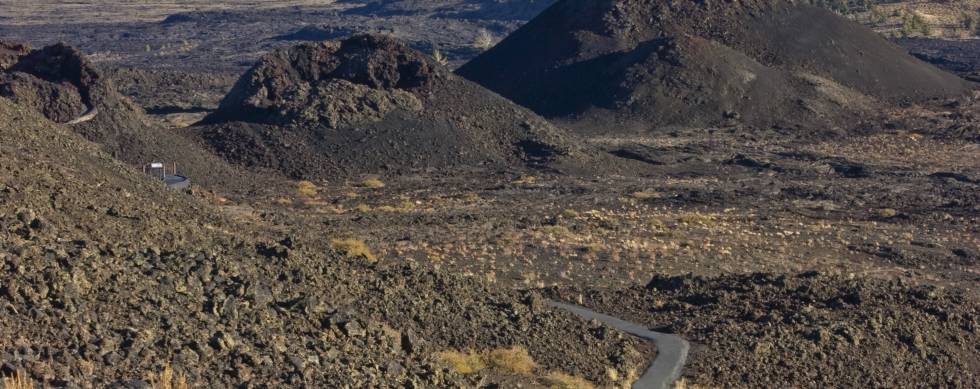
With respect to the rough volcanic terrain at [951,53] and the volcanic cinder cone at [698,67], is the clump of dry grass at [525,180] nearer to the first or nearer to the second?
the volcanic cinder cone at [698,67]

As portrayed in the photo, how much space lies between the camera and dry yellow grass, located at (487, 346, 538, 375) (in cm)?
2411

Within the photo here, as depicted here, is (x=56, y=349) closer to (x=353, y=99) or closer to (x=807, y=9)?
(x=353, y=99)

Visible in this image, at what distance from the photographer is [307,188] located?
55969 millimetres

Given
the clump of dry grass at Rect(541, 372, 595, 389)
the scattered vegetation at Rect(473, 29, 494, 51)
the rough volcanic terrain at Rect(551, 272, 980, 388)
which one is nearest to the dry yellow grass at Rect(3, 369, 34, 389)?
the clump of dry grass at Rect(541, 372, 595, 389)

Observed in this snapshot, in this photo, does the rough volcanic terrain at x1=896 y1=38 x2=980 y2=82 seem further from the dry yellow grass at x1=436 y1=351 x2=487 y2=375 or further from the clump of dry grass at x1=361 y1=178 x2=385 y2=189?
the dry yellow grass at x1=436 y1=351 x2=487 y2=375

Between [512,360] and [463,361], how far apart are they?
3.30 ft

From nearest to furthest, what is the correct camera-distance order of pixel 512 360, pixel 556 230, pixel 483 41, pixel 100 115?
pixel 512 360 < pixel 556 230 < pixel 100 115 < pixel 483 41

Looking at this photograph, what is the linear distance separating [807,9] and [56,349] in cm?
7947

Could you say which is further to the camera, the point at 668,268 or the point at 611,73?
the point at 611,73

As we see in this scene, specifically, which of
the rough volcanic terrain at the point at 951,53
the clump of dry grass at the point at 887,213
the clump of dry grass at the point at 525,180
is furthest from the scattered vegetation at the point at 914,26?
the clump of dry grass at the point at 887,213

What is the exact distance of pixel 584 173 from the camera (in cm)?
6138

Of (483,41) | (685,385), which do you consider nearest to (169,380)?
(685,385)

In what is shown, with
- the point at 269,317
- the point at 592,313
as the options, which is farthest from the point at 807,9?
the point at 269,317

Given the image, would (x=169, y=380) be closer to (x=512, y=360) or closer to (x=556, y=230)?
(x=512, y=360)
